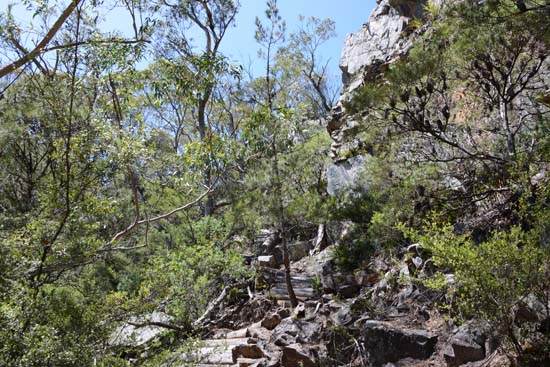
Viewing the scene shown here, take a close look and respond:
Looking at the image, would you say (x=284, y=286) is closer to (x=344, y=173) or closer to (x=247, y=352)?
(x=247, y=352)

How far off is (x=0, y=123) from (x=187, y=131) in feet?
32.8

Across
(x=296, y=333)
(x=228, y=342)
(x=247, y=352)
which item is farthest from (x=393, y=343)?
(x=228, y=342)

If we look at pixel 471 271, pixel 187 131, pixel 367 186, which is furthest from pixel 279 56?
pixel 187 131

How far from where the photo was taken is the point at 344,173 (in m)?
9.42

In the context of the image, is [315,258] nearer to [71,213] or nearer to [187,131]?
[71,213]

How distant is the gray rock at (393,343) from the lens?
4426mm

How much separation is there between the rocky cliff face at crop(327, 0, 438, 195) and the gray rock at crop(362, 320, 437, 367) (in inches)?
160

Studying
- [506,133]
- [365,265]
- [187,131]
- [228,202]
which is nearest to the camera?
[506,133]

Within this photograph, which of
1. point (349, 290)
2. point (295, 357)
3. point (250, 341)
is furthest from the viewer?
point (349, 290)

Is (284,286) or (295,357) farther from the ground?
(284,286)

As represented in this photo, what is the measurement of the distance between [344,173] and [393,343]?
5.17 m

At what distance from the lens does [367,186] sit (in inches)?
319

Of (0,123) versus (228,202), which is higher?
(0,123)

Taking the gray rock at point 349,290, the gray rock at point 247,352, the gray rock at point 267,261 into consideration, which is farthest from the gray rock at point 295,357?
the gray rock at point 267,261
